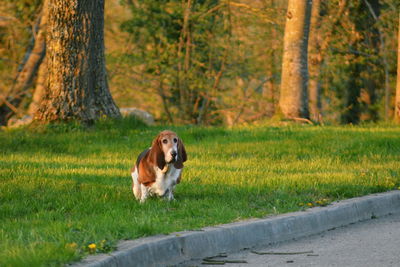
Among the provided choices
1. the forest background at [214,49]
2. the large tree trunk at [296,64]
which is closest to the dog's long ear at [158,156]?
the large tree trunk at [296,64]

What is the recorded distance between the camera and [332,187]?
10039mm

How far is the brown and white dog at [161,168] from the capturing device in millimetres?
8688

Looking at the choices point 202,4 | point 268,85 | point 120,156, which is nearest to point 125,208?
point 120,156

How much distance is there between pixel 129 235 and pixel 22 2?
20506 mm

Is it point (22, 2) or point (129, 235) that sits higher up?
point (22, 2)

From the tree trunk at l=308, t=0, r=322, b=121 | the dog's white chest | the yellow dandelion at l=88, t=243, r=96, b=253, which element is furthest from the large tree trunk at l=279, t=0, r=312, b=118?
the yellow dandelion at l=88, t=243, r=96, b=253

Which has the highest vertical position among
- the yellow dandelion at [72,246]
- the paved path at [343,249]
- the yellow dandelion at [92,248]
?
the yellow dandelion at [72,246]

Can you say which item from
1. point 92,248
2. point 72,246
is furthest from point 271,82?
point 72,246

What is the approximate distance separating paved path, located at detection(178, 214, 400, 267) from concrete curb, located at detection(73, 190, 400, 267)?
0.13 meters

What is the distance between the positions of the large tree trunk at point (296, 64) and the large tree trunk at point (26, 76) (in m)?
8.99

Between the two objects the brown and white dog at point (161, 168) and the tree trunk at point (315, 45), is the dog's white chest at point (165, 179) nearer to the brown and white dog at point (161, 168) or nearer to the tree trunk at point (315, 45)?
the brown and white dog at point (161, 168)

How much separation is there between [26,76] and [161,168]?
1734 cm

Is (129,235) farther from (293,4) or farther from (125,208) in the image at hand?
(293,4)

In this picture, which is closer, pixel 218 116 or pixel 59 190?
pixel 59 190
